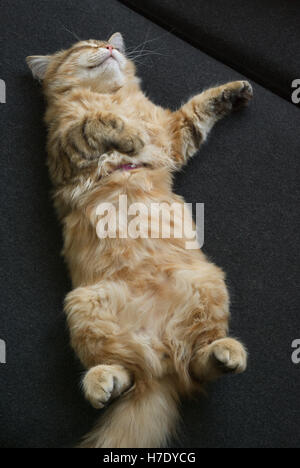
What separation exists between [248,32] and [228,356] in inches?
Answer: 68.3

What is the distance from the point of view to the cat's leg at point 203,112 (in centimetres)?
188

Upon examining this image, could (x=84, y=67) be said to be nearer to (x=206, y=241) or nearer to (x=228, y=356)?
(x=206, y=241)

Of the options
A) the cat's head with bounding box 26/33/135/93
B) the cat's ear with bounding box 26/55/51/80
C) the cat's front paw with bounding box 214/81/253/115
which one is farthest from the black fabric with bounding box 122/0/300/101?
the cat's ear with bounding box 26/55/51/80

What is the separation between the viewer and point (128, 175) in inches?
66.1

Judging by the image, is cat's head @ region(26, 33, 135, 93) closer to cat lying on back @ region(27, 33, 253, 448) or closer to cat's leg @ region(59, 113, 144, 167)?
cat lying on back @ region(27, 33, 253, 448)

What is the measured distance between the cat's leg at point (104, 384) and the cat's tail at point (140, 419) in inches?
2.3

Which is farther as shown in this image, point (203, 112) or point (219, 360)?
point (203, 112)

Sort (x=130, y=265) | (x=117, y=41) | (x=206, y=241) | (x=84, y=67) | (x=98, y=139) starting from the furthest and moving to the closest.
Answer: (x=117, y=41)
(x=84, y=67)
(x=206, y=241)
(x=98, y=139)
(x=130, y=265)

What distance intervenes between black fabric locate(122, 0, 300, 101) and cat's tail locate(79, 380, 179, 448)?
164 cm

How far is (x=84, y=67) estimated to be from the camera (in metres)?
1.94

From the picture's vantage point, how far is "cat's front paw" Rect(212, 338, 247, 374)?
1.33 meters

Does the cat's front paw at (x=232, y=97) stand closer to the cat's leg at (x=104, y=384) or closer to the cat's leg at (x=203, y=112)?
the cat's leg at (x=203, y=112)

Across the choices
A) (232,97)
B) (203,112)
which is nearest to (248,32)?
(232,97)

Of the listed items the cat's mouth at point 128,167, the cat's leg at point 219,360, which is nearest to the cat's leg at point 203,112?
the cat's mouth at point 128,167
